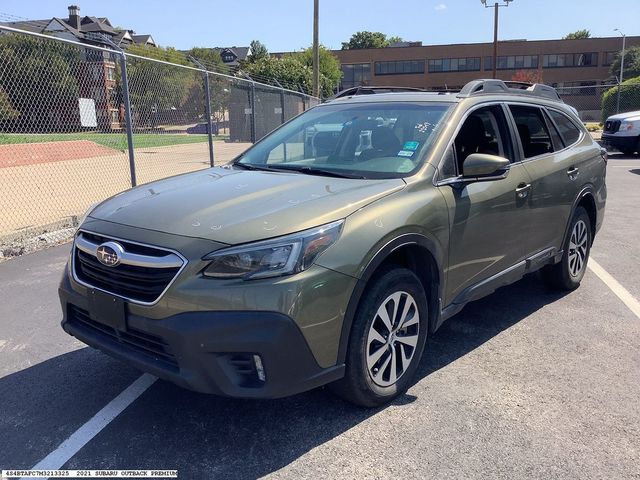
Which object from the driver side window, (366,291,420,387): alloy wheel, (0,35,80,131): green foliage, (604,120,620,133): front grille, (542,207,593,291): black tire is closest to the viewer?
(366,291,420,387): alloy wheel

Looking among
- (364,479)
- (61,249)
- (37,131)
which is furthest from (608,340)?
(37,131)

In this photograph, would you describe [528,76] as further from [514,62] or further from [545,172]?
[545,172]

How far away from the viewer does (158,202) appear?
316cm

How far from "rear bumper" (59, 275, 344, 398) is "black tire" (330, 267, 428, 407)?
0.24 m

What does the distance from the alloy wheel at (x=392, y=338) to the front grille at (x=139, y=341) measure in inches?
40.4

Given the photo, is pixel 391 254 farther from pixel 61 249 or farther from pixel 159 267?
pixel 61 249

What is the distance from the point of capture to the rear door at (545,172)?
4.27m

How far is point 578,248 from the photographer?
5.14m

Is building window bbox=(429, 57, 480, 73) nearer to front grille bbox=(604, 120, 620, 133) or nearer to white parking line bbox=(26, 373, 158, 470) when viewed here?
front grille bbox=(604, 120, 620, 133)

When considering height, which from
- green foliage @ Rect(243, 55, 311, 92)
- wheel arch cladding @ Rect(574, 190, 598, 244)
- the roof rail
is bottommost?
wheel arch cladding @ Rect(574, 190, 598, 244)

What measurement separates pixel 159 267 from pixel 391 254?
126 centimetres

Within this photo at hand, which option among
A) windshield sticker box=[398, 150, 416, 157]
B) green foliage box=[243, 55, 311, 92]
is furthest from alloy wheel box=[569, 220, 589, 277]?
green foliage box=[243, 55, 311, 92]

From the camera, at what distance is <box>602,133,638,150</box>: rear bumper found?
58.5ft

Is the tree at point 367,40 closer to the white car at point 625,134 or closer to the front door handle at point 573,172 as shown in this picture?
the white car at point 625,134
